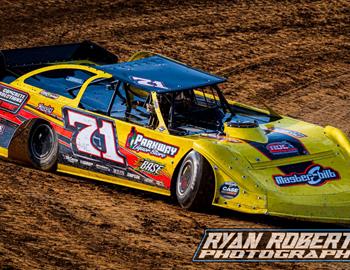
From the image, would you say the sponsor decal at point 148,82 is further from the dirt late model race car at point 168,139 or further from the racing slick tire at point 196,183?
the racing slick tire at point 196,183

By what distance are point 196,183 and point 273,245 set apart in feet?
3.88

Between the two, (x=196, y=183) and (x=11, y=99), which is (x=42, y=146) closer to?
(x=11, y=99)

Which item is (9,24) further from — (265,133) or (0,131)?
(265,133)

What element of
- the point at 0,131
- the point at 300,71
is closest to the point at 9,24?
the point at 300,71

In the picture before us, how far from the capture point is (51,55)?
15.2m

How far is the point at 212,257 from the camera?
10.4 m

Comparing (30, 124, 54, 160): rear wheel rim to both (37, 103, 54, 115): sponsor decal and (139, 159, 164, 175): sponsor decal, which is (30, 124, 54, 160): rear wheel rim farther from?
(139, 159, 164, 175): sponsor decal

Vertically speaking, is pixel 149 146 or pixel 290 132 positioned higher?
pixel 290 132

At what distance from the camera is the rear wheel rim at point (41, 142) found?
13508 mm

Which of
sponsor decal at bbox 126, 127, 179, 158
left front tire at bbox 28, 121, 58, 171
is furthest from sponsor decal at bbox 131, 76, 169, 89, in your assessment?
left front tire at bbox 28, 121, 58, 171

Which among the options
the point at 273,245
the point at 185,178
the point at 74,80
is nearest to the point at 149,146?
the point at 185,178

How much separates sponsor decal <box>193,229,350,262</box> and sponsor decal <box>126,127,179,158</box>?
4.02 ft

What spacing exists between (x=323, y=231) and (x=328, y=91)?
22.8 ft

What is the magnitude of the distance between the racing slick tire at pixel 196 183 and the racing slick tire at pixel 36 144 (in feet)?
7.72
